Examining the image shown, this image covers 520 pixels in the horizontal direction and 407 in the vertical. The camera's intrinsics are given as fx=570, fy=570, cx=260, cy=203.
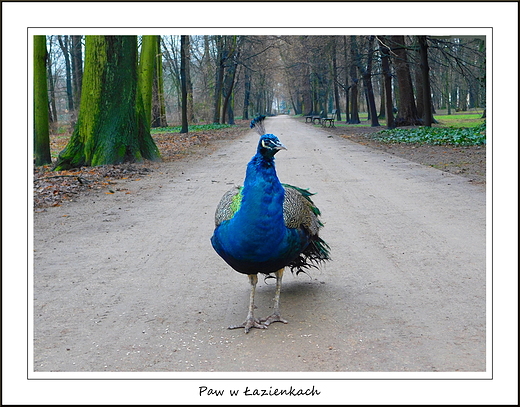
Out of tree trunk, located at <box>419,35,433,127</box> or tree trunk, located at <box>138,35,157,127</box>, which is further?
tree trunk, located at <box>419,35,433,127</box>

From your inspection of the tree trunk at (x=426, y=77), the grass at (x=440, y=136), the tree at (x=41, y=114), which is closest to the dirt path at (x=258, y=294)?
the tree at (x=41, y=114)

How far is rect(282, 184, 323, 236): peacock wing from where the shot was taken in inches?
170

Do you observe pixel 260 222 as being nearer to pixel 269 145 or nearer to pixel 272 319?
pixel 269 145

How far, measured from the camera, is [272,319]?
A: 4.56m

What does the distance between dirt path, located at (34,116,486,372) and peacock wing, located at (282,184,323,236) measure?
0.74m

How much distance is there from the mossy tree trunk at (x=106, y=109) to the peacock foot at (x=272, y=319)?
1145 centimetres

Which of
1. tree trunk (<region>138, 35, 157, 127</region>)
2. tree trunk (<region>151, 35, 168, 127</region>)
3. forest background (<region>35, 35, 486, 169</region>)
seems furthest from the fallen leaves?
tree trunk (<region>151, 35, 168, 127</region>)

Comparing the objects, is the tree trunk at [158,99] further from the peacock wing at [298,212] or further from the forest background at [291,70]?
the peacock wing at [298,212]

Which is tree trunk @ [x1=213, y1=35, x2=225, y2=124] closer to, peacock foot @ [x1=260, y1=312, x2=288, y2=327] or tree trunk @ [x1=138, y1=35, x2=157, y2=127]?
tree trunk @ [x1=138, y1=35, x2=157, y2=127]

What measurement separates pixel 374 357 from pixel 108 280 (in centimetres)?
295

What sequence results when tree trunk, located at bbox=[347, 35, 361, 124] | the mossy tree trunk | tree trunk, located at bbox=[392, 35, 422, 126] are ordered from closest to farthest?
the mossy tree trunk
tree trunk, located at bbox=[392, 35, 422, 126]
tree trunk, located at bbox=[347, 35, 361, 124]

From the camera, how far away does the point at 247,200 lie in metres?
3.96

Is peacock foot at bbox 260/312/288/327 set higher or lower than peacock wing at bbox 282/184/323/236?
lower

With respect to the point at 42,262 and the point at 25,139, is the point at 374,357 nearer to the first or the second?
the point at 25,139
